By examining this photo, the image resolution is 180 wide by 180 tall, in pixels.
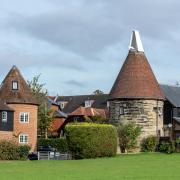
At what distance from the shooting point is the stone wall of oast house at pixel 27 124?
69.1 m

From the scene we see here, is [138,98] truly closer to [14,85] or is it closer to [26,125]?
[26,125]

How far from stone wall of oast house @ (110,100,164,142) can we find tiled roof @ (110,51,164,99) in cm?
81

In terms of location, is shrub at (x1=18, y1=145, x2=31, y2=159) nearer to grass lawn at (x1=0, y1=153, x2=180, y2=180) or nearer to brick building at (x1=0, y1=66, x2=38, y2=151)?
brick building at (x1=0, y1=66, x2=38, y2=151)

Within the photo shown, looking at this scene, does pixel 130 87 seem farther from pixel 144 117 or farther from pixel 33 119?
pixel 33 119

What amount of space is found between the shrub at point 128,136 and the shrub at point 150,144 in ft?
5.02

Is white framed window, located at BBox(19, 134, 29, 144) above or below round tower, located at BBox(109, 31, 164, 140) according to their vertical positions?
below

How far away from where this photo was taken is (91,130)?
5697 cm

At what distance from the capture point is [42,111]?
8562 centimetres

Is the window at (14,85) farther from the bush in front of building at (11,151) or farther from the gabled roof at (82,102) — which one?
the gabled roof at (82,102)

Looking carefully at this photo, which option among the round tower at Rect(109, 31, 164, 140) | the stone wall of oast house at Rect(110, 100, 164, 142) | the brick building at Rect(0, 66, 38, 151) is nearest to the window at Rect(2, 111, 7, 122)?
the brick building at Rect(0, 66, 38, 151)

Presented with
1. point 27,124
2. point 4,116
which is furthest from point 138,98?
point 4,116

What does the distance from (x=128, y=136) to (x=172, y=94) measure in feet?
52.4

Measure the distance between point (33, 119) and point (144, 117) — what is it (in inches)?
543

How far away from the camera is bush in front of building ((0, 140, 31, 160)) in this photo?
58344 mm
